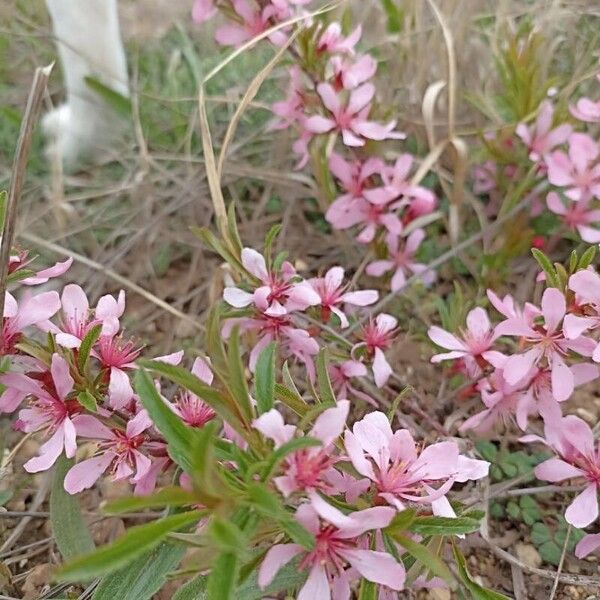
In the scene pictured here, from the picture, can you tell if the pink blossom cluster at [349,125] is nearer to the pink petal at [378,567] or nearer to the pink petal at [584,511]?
the pink petal at [584,511]

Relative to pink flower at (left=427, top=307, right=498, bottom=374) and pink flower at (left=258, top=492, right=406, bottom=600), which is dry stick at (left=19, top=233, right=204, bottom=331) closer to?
pink flower at (left=427, top=307, right=498, bottom=374)

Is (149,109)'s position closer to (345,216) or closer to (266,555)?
(345,216)

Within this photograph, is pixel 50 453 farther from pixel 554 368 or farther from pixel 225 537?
pixel 554 368

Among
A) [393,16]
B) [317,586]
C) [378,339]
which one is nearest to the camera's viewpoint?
[317,586]

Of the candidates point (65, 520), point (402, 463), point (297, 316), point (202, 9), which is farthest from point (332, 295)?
point (202, 9)

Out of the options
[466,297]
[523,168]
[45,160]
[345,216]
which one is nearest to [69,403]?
[345,216]

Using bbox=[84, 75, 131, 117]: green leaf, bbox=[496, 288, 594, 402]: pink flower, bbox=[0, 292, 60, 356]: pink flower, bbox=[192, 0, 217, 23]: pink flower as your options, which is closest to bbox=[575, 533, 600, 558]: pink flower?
bbox=[496, 288, 594, 402]: pink flower
